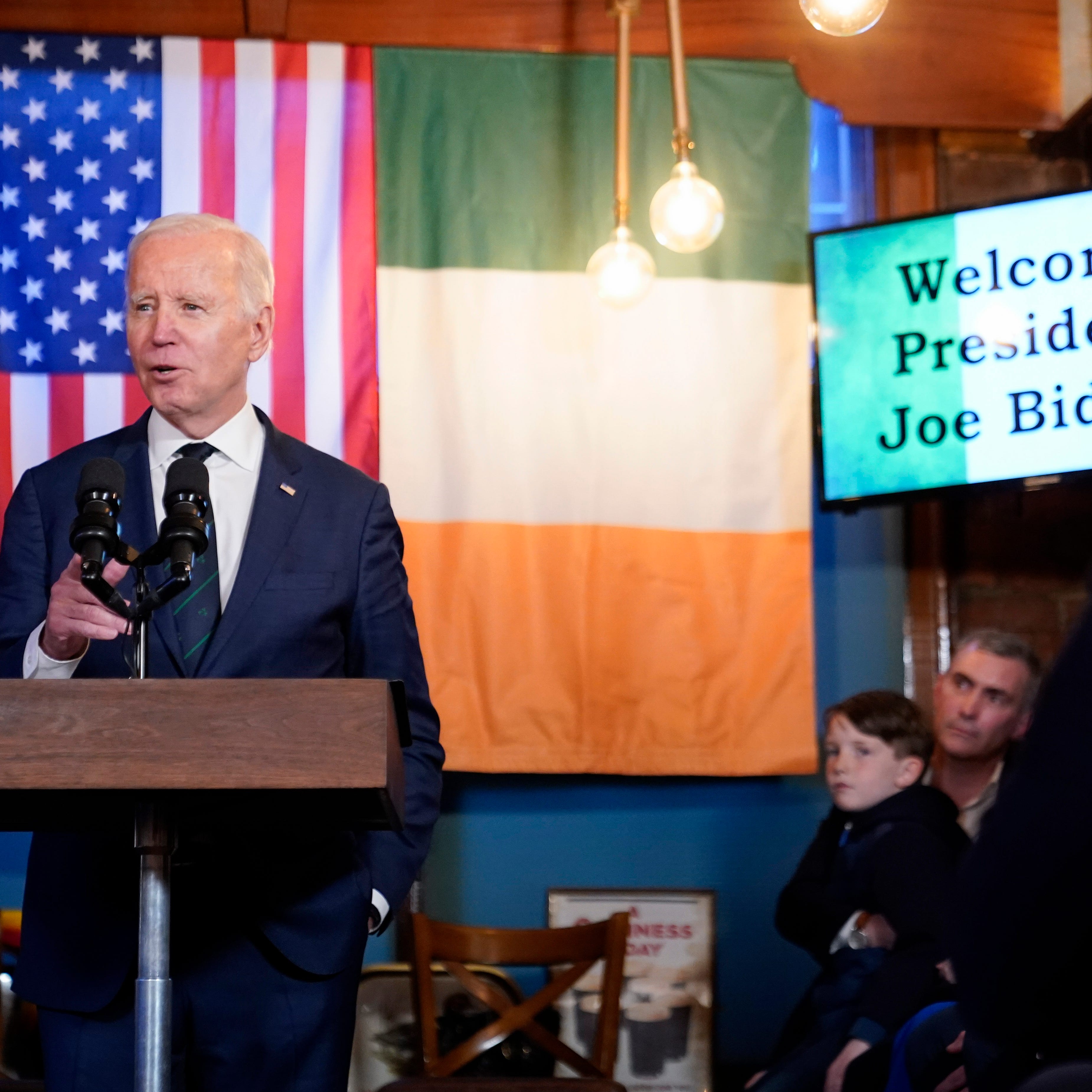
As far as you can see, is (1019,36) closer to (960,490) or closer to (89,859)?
(960,490)

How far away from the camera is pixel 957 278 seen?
3.62 meters

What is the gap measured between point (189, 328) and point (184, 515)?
2.12ft

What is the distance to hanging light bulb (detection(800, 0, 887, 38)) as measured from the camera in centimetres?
282

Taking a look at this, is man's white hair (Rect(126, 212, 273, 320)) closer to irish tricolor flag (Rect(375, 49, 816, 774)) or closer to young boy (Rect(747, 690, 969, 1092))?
irish tricolor flag (Rect(375, 49, 816, 774))

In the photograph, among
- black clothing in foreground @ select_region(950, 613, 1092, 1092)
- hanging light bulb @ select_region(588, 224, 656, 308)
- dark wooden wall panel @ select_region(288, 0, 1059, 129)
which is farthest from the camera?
dark wooden wall panel @ select_region(288, 0, 1059, 129)

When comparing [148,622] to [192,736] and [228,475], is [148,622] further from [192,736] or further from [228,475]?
[228,475]

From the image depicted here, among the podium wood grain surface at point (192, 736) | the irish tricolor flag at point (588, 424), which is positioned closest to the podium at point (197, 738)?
the podium wood grain surface at point (192, 736)

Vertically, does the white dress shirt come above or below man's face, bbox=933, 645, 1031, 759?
above

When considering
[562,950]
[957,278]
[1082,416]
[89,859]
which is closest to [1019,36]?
[957,278]

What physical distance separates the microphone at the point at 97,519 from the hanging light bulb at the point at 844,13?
191cm

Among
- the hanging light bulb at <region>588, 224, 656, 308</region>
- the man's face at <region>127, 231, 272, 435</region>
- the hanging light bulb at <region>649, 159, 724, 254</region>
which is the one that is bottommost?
the man's face at <region>127, 231, 272, 435</region>

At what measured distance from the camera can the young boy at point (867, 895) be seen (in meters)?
2.82

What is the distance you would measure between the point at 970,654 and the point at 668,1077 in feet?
4.24

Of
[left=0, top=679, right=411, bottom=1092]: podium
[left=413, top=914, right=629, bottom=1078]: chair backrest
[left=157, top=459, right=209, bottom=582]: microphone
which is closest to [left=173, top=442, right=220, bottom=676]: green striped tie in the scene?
[left=157, top=459, right=209, bottom=582]: microphone
